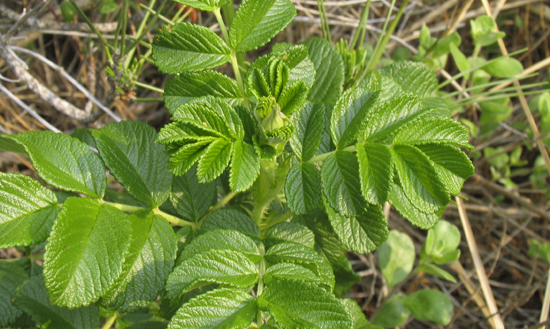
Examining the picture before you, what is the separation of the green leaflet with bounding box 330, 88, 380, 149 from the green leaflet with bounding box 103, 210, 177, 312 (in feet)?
1.76

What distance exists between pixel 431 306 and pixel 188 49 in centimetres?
154

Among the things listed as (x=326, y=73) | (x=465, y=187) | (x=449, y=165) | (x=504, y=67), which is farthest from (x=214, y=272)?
(x=465, y=187)

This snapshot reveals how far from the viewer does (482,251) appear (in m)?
2.75

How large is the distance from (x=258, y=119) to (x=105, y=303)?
642mm

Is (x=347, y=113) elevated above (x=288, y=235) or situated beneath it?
elevated above

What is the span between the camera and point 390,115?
1.15 meters

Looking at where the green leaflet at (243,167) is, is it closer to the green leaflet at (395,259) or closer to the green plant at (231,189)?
the green plant at (231,189)

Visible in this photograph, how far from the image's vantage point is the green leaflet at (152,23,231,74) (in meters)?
1.20

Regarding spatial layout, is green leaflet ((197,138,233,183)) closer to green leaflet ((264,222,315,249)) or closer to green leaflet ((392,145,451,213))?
green leaflet ((264,222,315,249))

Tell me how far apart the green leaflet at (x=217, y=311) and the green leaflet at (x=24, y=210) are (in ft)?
1.35

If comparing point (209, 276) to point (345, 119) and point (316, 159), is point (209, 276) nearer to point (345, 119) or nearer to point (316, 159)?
point (316, 159)

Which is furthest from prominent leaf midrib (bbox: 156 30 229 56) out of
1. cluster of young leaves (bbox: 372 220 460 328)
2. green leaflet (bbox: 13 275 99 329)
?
cluster of young leaves (bbox: 372 220 460 328)

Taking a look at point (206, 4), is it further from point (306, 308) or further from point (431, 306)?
point (431, 306)

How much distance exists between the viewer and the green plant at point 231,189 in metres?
1.00
